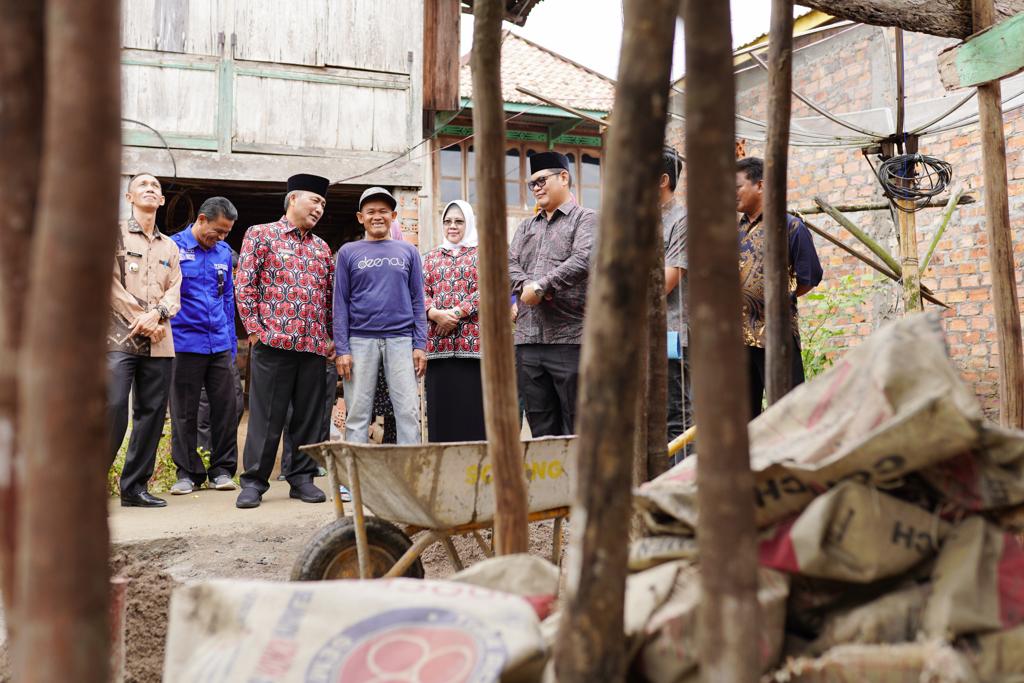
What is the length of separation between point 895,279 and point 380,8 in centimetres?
544

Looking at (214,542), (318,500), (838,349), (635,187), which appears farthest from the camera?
(838,349)

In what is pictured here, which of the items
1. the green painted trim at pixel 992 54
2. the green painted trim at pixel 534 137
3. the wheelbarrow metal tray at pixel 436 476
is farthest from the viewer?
the green painted trim at pixel 534 137

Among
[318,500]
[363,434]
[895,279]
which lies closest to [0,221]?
[363,434]

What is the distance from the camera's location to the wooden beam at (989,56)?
3.15 m

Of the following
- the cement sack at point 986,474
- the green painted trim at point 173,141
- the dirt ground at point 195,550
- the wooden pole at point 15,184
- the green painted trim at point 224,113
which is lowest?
the dirt ground at point 195,550

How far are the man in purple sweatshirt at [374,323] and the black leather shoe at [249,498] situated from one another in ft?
2.15

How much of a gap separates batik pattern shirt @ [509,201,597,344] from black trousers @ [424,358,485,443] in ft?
1.60

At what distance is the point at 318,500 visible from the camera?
5129 millimetres

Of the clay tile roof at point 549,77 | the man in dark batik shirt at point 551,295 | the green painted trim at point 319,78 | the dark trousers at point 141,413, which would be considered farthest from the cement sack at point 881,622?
the clay tile roof at point 549,77

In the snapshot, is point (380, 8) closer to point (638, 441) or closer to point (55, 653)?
point (638, 441)

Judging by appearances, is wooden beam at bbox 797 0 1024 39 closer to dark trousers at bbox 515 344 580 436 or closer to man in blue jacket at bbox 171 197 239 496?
dark trousers at bbox 515 344 580 436

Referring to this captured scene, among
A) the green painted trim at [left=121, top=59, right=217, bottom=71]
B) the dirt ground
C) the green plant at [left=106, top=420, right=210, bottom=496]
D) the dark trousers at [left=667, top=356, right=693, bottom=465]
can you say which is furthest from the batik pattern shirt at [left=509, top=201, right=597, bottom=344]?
the green painted trim at [left=121, top=59, right=217, bottom=71]

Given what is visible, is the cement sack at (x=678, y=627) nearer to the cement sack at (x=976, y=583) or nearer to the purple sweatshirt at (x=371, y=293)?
the cement sack at (x=976, y=583)

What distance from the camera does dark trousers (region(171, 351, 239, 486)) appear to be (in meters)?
5.44
